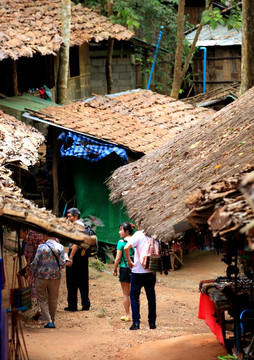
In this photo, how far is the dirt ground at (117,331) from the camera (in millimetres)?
8430

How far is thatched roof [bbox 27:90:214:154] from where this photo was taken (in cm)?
1517

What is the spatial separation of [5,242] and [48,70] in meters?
5.84

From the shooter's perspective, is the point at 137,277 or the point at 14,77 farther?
the point at 14,77

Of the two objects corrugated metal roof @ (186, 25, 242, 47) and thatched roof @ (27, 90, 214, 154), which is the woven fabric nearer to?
thatched roof @ (27, 90, 214, 154)

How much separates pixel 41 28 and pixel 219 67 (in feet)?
40.4

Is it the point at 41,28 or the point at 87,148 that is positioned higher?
the point at 41,28

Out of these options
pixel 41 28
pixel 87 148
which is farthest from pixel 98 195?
pixel 41 28

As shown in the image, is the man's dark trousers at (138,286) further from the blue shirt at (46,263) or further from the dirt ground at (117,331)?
the blue shirt at (46,263)

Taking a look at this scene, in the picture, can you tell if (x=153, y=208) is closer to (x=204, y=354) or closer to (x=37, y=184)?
(x=204, y=354)

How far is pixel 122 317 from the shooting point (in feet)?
35.2

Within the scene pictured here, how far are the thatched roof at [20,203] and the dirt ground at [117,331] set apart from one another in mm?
2071

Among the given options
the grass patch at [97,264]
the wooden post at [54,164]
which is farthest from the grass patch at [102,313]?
the wooden post at [54,164]

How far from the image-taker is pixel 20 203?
20.8ft

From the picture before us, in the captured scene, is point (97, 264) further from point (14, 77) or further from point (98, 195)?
point (14, 77)
